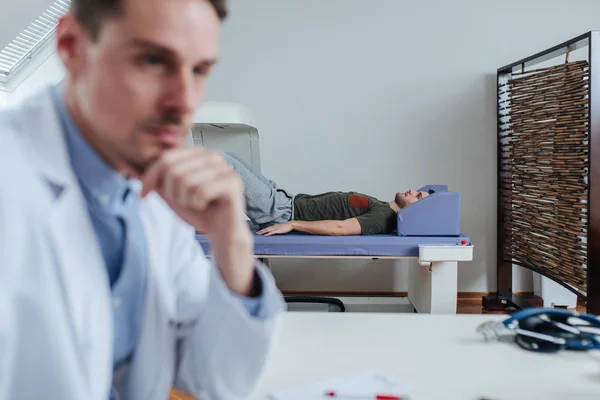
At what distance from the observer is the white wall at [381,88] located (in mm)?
4512

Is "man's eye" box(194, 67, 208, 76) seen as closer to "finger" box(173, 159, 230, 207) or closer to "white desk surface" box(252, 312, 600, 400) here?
"finger" box(173, 159, 230, 207)

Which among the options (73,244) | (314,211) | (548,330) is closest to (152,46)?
(73,244)

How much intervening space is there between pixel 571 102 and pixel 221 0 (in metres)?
3.22

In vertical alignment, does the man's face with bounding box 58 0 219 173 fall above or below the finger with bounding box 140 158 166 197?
above

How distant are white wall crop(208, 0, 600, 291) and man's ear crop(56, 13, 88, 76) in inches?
153

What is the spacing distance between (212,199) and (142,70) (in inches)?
7.2

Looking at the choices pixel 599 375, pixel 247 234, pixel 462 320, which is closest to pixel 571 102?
pixel 462 320

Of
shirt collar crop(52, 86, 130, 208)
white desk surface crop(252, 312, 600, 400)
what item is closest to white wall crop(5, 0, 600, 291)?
white desk surface crop(252, 312, 600, 400)

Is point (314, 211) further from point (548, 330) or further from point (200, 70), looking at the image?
point (200, 70)

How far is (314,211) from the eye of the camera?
13.2 feet

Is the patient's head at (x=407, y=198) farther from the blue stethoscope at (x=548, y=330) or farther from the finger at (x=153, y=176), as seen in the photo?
the finger at (x=153, y=176)

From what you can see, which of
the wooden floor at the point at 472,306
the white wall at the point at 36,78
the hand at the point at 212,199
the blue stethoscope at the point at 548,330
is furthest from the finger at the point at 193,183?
the white wall at the point at 36,78

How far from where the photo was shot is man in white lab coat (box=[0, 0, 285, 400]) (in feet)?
2.25

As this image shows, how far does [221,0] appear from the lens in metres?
0.76
